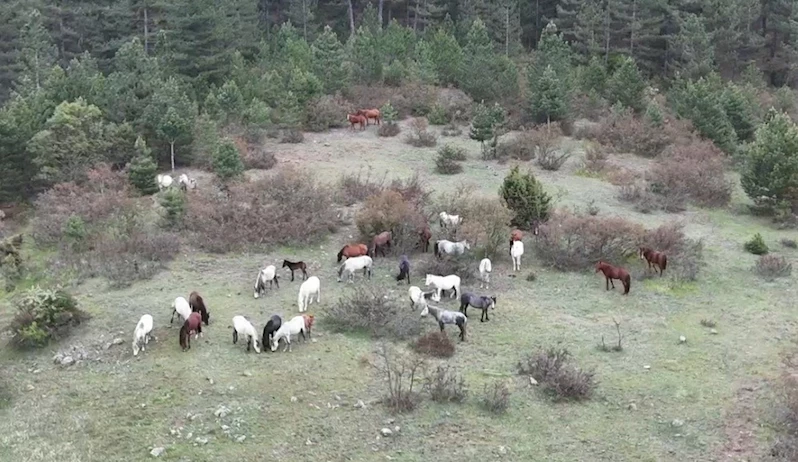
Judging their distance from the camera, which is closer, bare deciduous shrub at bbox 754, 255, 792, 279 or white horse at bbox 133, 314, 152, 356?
white horse at bbox 133, 314, 152, 356

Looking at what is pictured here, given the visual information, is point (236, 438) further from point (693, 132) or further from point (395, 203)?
point (693, 132)

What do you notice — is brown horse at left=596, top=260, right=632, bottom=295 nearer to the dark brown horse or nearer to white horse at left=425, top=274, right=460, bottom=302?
white horse at left=425, top=274, right=460, bottom=302

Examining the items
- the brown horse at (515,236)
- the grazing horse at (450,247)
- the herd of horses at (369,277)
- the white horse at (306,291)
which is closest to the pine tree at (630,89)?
the herd of horses at (369,277)

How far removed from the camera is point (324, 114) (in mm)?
39875

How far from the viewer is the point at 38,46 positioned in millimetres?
41562

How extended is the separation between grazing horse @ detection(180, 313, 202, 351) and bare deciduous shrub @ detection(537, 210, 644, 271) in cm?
1053

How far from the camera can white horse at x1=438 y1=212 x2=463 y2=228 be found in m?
25.0

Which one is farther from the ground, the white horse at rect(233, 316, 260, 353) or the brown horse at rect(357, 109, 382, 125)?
the brown horse at rect(357, 109, 382, 125)

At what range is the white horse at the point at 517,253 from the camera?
76.2 feet

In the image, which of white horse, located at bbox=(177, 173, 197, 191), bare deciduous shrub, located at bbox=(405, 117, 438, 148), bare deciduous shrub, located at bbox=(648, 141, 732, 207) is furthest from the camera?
bare deciduous shrub, located at bbox=(405, 117, 438, 148)

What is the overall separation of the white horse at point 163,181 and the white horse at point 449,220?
987 centimetres

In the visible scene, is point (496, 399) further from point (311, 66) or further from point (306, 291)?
point (311, 66)

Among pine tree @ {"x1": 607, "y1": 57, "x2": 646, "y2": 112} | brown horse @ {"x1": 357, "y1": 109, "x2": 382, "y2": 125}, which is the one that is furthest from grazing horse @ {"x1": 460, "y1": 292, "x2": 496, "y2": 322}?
pine tree @ {"x1": 607, "y1": 57, "x2": 646, "y2": 112}

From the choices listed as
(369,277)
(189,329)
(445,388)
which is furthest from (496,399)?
(369,277)
